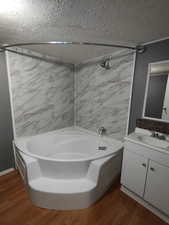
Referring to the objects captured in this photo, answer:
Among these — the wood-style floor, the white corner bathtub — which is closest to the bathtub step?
the white corner bathtub

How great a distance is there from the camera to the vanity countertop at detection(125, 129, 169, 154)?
1317 mm

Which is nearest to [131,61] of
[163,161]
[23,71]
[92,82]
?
[92,82]

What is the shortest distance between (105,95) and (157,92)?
885 millimetres

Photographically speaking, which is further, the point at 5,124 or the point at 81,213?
the point at 5,124

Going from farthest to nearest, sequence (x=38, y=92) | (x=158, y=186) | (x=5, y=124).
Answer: (x=38, y=92) < (x=5, y=124) < (x=158, y=186)

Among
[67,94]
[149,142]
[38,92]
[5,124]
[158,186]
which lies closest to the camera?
[158,186]


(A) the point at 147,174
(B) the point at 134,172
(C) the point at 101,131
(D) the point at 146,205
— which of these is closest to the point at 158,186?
(A) the point at 147,174

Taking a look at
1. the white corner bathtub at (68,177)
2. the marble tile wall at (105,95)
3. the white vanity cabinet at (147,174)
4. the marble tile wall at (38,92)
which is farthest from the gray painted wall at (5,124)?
the white vanity cabinet at (147,174)

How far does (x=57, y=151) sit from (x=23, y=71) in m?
1.63

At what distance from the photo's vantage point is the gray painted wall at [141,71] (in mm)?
1553

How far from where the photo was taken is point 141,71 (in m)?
1.77

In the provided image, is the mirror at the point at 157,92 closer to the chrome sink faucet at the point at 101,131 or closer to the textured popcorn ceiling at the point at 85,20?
the textured popcorn ceiling at the point at 85,20

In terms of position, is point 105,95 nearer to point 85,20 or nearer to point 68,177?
point 85,20

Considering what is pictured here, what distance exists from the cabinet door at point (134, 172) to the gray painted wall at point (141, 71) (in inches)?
21.8
